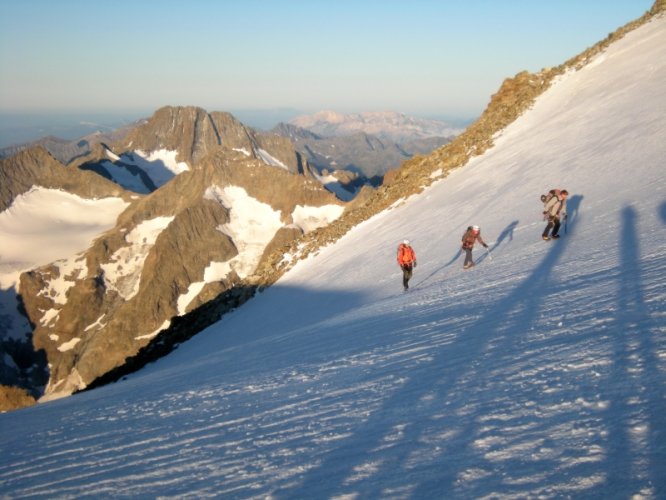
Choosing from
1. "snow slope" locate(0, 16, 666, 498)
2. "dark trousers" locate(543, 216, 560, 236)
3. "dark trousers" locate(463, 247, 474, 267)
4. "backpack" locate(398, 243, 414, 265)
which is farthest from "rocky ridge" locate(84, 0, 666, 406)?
"dark trousers" locate(543, 216, 560, 236)

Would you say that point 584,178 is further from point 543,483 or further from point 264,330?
point 543,483

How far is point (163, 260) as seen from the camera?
445 feet

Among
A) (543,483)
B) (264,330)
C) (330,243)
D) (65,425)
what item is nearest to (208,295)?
(330,243)

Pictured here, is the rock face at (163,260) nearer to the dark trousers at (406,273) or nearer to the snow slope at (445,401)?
the dark trousers at (406,273)

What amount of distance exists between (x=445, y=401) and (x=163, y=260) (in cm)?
13859

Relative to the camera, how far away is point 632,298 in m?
6.62

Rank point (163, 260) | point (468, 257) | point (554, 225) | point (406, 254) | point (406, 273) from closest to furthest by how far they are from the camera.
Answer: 1. point (554, 225)
2. point (468, 257)
3. point (406, 254)
4. point (406, 273)
5. point (163, 260)

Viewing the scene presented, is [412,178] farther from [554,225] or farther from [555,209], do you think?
[555,209]

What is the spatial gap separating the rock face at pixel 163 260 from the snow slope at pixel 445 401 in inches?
3950

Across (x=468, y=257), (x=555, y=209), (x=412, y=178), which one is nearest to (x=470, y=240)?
(x=468, y=257)

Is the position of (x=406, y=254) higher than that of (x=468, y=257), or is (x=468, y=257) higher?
(x=406, y=254)

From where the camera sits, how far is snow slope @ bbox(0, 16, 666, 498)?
158 inches

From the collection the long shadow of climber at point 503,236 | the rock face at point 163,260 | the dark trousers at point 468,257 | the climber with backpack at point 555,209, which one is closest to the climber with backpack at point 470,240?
the dark trousers at point 468,257

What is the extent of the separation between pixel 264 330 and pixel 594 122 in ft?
61.0
